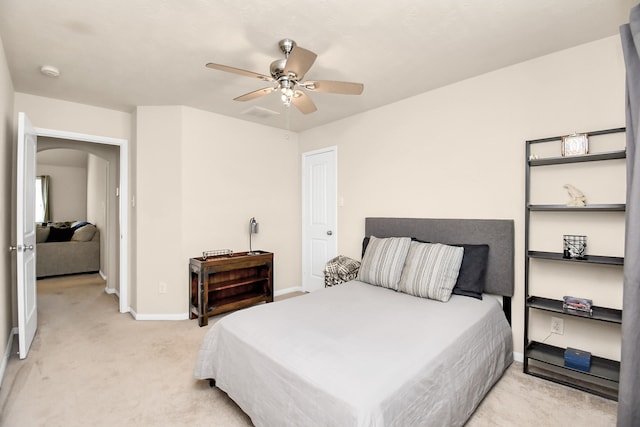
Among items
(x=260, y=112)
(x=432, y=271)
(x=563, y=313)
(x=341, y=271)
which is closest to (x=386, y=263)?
(x=432, y=271)

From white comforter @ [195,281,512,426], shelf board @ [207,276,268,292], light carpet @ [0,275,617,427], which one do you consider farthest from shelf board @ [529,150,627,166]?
shelf board @ [207,276,268,292]

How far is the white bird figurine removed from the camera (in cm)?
216

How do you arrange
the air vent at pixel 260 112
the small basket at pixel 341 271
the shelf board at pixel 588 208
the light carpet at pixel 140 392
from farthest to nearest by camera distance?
the air vent at pixel 260 112, the small basket at pixel 341 271, the shelf board at pixel 588 208, the light carpet at pixel 140 392

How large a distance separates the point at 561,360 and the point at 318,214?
2939 mm

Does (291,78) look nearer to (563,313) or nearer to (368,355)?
(368,355)

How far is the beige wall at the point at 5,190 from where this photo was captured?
92.0 inches

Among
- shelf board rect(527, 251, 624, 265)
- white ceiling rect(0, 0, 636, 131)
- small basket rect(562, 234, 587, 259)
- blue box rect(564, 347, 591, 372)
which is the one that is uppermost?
white ceiling rect(0, 0, 636, 131)

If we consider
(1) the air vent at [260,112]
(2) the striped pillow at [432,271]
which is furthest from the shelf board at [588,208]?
(1) the air vent at [260,112]

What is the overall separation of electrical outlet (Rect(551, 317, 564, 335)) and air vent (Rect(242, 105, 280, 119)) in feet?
11.0

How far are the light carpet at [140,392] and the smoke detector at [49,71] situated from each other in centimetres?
238

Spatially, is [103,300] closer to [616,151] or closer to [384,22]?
[384,22]

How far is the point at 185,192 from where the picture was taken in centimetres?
358

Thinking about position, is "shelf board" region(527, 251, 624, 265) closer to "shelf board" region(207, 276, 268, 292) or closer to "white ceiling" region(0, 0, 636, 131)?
"white ceiling" region(0, 0, 636, 131)

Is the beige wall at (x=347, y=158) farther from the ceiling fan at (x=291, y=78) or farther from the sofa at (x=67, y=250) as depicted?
the sofa at (x=67, y=250)
